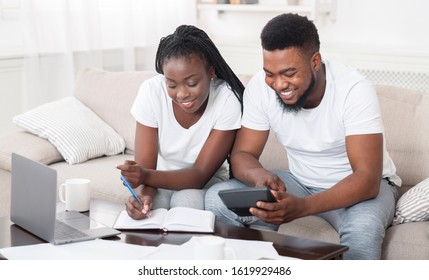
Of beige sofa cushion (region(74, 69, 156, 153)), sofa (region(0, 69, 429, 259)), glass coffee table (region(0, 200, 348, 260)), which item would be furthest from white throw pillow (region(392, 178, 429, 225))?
beige sofa cushion (region(74, 69, 156, 153))

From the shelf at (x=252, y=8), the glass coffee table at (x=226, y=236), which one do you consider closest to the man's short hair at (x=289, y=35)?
the glass coffee table at (x=226, y=236)

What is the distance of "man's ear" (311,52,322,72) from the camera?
209 cm

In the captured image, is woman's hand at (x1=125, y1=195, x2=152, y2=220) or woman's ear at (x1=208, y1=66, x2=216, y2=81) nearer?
woman's hand at (x1=125, y1=195, x2=152, y2=220)

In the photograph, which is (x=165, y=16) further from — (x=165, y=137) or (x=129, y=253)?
(x=129, y=253)

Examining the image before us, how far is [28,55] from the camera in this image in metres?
3.55

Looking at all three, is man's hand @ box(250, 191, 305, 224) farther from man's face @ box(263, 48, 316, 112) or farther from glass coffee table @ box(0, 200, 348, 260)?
man's face @ box(263, 48, 316, 112)

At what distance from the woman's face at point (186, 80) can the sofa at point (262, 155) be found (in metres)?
0.49

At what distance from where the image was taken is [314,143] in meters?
2.20

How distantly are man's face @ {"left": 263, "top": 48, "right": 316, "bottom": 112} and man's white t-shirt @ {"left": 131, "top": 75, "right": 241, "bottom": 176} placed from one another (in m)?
0.29

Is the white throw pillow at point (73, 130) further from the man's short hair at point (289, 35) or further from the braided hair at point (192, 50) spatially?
the man's short hair at point (289, 35)

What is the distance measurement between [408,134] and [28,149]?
1468 millimetres

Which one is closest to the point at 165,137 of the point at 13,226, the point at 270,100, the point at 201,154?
the point at 201,154

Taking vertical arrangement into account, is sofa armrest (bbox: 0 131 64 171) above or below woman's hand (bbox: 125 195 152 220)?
below

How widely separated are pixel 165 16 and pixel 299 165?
2245 mm
